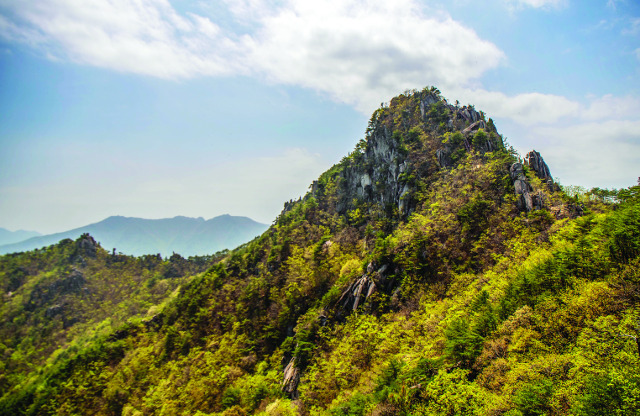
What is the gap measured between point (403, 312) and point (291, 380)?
15352mm

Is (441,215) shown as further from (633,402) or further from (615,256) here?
(633,402)

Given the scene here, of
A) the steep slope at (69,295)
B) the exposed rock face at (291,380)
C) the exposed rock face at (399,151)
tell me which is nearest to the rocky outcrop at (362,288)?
the exposed rock face at (291,380)

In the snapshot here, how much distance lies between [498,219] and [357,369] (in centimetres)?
2354

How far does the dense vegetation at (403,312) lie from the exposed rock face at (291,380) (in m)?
0.16

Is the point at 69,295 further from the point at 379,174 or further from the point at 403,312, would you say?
the point at 403,312

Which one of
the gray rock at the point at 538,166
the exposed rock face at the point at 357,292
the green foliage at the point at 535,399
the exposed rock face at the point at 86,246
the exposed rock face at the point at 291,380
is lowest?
the exposed rock face at the point at 291,380

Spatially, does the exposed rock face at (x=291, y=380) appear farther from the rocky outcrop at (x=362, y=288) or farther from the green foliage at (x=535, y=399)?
the green foliage at (x=535, y=399)

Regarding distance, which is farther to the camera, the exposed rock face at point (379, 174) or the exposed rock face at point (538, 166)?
the exposed rock face at point (379, 174)

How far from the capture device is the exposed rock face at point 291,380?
101ft

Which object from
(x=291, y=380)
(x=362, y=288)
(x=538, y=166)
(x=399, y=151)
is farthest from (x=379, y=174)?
(x=291, y=380)

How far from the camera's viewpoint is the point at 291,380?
31797 mm

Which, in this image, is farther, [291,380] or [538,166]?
[538,166]

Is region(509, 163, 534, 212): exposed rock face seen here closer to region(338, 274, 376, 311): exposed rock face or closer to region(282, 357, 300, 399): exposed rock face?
region(338, 274, 376, 311): exposed rock face

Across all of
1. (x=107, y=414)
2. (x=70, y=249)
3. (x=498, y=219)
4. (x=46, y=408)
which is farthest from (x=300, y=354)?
(x=70, y=249)
